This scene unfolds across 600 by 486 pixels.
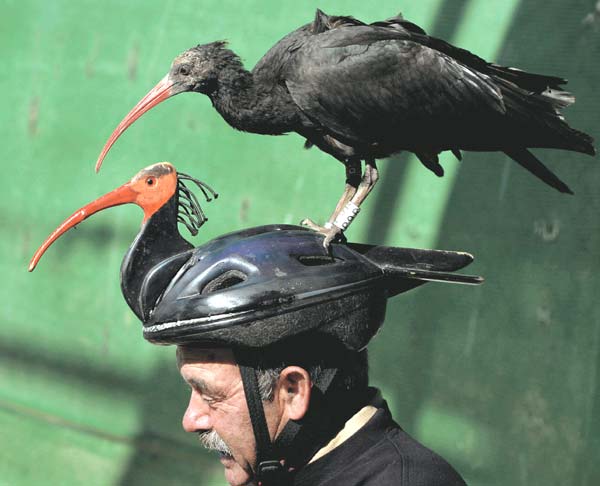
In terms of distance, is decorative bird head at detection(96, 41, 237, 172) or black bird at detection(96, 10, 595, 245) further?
decorative bird head at detection(96, 41, 237, 172)

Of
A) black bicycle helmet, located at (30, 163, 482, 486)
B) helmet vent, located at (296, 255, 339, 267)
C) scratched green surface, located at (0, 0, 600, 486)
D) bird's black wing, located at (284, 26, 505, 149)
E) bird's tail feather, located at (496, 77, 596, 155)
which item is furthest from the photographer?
scratched green surface, located at (0, 0, 600, 486)

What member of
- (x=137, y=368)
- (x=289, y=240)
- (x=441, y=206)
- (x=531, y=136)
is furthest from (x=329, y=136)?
(x=137, y=368)

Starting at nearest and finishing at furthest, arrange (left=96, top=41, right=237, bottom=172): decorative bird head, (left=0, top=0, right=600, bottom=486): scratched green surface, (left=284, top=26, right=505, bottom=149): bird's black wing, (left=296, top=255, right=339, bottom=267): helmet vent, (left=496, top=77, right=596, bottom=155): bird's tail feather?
(left=296, top=255, right=339, bottom=267): helmet vent
(left=496, top=77, right=596, bottom=155): bird's tail feather
(left=284, top=26, right=505, bottom=149): bird's black wing
(left=96, top=41, right=237, bottom=172): decorative bird head
(left=0, top=0, right=600, bottom=486): scratched green surface

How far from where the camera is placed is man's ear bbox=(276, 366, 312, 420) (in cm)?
215

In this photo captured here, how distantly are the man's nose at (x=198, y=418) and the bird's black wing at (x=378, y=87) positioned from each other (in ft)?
3.53

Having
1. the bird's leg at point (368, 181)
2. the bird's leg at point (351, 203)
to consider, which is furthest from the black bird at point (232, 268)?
the bird's leg at point (368, 181)

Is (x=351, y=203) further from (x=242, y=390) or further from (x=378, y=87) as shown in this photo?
(x=242, y=390)

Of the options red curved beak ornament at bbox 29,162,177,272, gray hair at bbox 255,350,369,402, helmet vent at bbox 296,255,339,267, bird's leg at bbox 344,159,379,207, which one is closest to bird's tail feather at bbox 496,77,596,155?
bird's leg at bbox 344,159,379,207

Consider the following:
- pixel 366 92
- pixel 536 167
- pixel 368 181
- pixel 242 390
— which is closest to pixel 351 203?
pixel 368 181

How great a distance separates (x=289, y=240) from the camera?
7.35 ft

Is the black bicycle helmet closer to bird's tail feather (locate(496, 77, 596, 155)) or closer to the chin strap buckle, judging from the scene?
the chin strap buckle

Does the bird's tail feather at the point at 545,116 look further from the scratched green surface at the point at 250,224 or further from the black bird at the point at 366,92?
the scratched green surface at the point at 250,224

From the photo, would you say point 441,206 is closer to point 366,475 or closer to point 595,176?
point 595,176

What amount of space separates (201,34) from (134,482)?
2.20m
